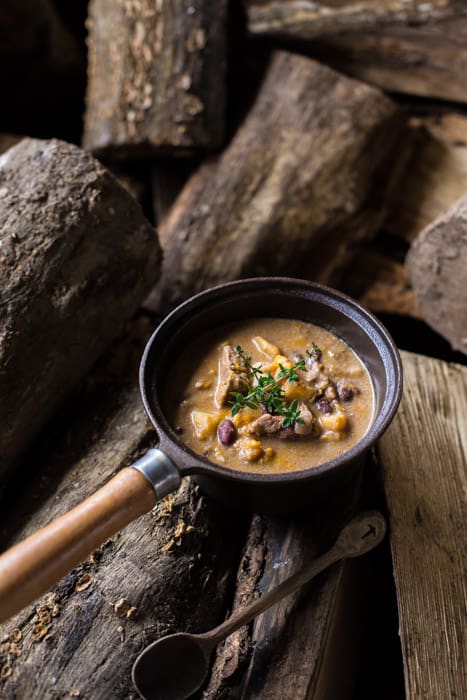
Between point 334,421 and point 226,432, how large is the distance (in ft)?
1.02

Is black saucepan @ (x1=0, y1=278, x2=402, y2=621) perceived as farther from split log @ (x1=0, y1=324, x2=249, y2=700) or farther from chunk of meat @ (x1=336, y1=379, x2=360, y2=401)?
split log @ (x1=0, y1=324, x2=249, y2=700)

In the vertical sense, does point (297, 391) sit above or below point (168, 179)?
below

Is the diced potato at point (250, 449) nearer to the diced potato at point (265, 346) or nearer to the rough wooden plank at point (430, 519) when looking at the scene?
the diced potato at point (265, 346)

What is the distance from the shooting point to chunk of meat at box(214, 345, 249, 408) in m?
2.12

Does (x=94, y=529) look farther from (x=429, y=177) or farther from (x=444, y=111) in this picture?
(x=444, y=111)

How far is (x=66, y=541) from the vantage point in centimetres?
173

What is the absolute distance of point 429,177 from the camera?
3.36 meters

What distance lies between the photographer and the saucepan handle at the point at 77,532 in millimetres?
1689

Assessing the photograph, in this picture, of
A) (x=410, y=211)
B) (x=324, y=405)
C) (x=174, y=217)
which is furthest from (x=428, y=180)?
(x=324, y=405)

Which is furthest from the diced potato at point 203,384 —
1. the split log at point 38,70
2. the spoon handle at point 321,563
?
the split log at point 38,70

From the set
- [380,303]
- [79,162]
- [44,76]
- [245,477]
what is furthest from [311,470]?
[44,76]

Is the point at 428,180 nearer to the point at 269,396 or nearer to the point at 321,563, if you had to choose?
the point at 269,396

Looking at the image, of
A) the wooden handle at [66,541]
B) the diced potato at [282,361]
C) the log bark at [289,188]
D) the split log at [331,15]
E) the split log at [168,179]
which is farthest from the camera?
the split log at [168,179]

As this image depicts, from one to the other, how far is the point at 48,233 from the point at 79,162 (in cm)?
32
